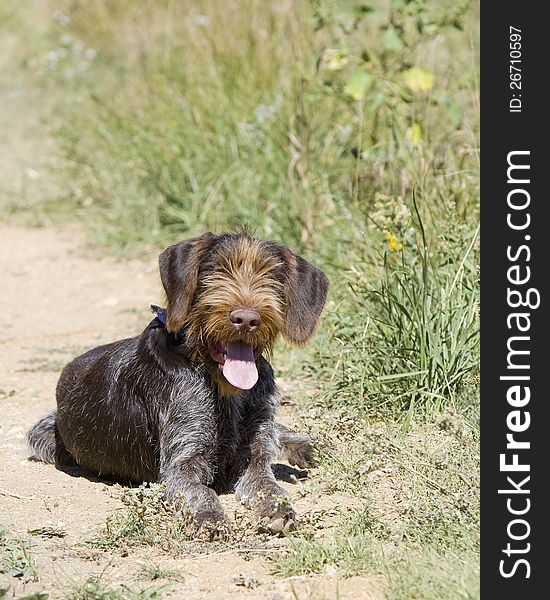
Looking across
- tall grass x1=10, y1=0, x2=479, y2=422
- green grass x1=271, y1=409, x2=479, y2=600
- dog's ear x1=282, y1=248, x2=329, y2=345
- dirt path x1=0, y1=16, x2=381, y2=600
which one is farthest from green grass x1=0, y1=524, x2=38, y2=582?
tall grass x1=10, y1=0, x2=479, y2=422

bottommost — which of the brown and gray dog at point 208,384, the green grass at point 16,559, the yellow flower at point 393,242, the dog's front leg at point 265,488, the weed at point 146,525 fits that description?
the green grass at point 16,559

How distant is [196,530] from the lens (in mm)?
4969

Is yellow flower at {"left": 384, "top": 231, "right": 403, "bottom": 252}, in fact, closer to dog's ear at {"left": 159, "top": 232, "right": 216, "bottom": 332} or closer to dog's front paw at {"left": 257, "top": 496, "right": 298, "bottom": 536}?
dog's ear at {"left": 159, "top": 232, "right": 216, "bottom": 332}

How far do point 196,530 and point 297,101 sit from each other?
499 cm

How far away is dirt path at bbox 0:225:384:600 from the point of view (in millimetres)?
4453

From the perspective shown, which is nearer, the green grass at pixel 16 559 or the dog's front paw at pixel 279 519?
the green grass at pixel 16 559

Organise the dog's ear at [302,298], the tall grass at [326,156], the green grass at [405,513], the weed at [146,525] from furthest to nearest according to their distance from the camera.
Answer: the tall grass at [326,156]
the dog's ear at [302,298]
the weed at [146,525]
the green grass at [405,513]

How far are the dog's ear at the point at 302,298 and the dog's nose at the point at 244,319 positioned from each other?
31 cm

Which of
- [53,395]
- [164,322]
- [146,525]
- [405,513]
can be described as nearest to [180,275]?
[164,322]

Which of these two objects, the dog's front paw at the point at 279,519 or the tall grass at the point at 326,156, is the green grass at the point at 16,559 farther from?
the tall grass at the point at 326,156

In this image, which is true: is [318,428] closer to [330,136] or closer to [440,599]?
[440,599]

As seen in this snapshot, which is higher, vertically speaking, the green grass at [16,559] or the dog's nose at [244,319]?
the dog's nose at [244,319]

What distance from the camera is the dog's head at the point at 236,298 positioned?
5.24m

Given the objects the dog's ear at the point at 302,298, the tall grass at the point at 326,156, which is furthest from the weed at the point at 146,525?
the tall grass at the point at 326,156
